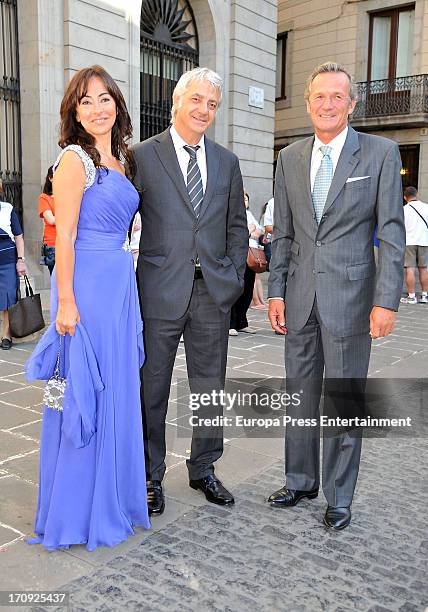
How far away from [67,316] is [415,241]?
9.55 m

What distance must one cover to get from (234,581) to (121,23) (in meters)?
10.5

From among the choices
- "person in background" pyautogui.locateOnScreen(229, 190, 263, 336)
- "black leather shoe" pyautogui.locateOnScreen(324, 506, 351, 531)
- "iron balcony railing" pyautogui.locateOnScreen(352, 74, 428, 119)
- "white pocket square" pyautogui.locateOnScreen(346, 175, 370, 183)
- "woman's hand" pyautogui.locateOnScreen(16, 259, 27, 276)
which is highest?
"iron balcony railing" pyautogui.locateOnScreen(352, 74, 428, 119)

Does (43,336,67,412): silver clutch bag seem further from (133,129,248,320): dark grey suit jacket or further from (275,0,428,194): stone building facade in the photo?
(275,0,428,194): stone building facade

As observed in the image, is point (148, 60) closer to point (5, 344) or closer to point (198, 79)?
point (5, 344)

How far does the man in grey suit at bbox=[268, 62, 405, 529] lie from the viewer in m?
3.15

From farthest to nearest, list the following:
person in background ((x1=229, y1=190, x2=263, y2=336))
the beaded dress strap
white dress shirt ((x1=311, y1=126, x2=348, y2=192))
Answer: person in background ((x1=229, y1=190, x2=263, y2=336)) → white dress shirt ((x1=311, y1=126, x2=348, y2=192)) → the beaded dress strap

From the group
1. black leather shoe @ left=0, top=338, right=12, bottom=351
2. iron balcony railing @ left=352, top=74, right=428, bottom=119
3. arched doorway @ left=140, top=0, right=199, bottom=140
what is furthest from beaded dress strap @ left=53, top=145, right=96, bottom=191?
iron balcony railing @ left=352, top=74, right=428, bottom=119

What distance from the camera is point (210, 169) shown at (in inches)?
132

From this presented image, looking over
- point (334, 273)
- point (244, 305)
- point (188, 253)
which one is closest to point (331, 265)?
point (334, 273)

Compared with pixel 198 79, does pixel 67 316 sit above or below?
below

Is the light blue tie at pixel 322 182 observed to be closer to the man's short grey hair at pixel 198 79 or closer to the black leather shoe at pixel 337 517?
the man's short grey hair at pixel 198 79

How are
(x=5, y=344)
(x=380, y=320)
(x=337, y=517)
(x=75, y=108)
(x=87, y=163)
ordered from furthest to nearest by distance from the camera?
1. (x=5, y=344)
2. (x=337, y=517)
3. (x=380, y=320)
4. (x=75, y=108)
5. (x=87, y=163)

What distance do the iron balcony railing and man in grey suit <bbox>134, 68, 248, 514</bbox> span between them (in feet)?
62.7

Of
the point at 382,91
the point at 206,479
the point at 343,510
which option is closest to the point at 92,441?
the point at 206,479
